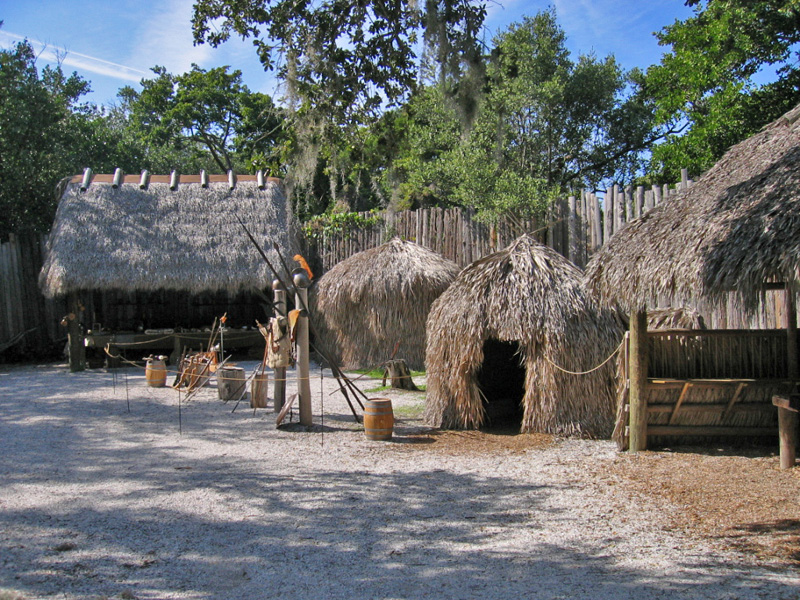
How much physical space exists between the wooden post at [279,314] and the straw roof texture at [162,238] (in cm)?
586

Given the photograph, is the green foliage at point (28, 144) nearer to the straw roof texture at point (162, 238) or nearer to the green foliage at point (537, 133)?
the straw roof texture at point (162, 238)

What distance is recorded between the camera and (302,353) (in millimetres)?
9297

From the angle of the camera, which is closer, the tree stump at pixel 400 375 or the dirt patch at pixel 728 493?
the dirt patch at pixel 728 493

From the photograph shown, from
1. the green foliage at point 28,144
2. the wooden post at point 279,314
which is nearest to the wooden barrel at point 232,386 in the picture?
the wooden post at point 279,314

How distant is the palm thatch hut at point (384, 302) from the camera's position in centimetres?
1429

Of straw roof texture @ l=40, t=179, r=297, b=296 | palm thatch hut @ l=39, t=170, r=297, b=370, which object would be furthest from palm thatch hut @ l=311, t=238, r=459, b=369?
straw roof texture @ l=40, t=179, r=297, b=296

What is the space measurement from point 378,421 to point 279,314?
2.40 meters

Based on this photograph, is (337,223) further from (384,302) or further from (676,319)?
(676,319)

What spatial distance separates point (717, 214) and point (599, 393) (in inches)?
107

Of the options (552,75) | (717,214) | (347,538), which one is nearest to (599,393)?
(717,214)

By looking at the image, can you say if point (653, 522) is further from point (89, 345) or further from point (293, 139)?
point (89, 345)

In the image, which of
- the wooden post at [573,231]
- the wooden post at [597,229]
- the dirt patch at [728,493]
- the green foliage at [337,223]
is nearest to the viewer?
the dirt patch at [728,493]

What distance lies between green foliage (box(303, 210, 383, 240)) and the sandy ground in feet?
27.3

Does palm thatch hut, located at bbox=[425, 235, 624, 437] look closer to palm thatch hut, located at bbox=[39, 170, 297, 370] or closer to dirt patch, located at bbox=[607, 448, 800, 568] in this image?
dirt patch, located at bbox=[607, 448, 800, 568]
